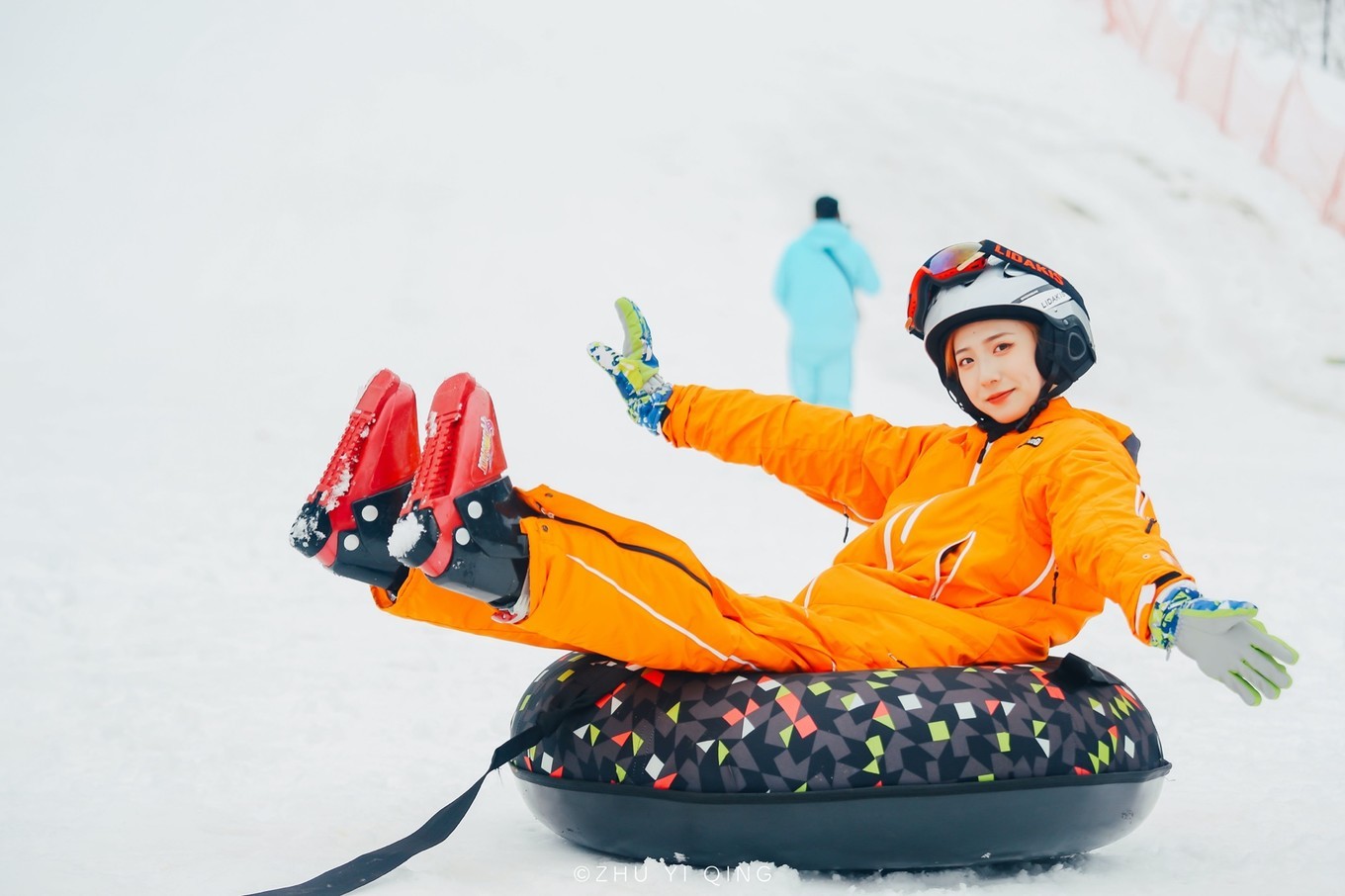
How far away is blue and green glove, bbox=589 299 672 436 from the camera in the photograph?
2.97m

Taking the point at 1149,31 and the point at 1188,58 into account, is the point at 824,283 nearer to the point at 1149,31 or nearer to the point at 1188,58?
the point at 1188,58

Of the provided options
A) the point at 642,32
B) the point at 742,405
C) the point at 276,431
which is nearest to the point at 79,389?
the point at 276,431

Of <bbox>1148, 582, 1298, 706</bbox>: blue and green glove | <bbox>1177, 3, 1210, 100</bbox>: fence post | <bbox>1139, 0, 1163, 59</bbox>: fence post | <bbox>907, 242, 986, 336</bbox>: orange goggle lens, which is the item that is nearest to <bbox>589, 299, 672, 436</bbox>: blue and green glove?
<bbox>907, 242, 986, 336</bbox>: orange goggle lens

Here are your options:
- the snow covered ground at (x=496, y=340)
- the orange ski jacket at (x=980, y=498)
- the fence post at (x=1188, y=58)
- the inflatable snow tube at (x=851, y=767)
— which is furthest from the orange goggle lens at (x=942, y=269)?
the fence post at (x=1188, y=58)

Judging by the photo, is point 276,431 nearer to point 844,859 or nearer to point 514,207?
point 514,207

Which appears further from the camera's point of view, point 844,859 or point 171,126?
point 171,126

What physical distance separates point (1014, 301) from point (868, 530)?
0.55 metres

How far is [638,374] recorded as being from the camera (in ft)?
9.81

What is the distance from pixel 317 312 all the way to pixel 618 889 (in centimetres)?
797

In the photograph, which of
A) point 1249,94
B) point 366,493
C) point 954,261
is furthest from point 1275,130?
point 366,493

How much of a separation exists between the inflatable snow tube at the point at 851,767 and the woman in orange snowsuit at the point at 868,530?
0.13m

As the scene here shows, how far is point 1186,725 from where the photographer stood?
145 inches

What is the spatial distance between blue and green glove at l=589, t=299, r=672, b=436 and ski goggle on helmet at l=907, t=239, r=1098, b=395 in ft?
2.14

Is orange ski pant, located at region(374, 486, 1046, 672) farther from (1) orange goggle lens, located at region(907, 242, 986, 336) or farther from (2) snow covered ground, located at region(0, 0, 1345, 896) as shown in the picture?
(1) orange goggle lens, located at region(907, 242, 986, 336)
